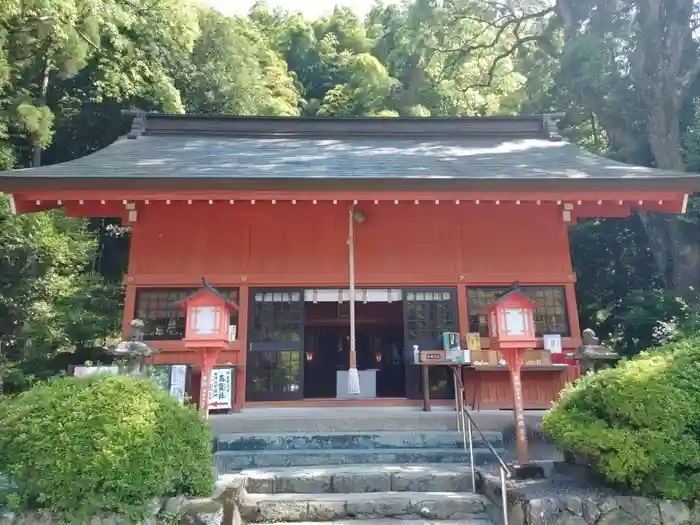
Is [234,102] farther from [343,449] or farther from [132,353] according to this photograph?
[343,449]

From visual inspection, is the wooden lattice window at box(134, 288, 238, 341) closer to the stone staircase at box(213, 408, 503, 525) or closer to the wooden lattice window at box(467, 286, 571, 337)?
the stone staircase at box(213, 408, 503, 525)

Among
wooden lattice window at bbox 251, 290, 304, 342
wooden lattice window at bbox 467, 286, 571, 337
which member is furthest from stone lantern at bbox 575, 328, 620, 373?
wooden lattice window at bbox 251, 290, 304, 342

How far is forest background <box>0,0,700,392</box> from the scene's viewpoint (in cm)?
1024

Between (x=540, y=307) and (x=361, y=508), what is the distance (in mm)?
4958

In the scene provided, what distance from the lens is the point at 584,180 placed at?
279 inches

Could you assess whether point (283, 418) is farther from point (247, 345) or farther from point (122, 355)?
point (122, 355)

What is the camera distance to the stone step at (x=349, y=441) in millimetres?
6129

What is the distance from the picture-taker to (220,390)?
739 centimetres

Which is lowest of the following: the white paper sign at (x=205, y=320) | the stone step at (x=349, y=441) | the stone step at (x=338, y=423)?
the stone step at (x=349, y=441)

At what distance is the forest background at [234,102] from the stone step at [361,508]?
5386mm

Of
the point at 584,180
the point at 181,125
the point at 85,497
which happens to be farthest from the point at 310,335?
the point at 85,497

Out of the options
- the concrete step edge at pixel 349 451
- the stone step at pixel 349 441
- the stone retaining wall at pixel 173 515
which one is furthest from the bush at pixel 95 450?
the stone step at pixel 349 441

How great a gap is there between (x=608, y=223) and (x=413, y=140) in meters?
4.97

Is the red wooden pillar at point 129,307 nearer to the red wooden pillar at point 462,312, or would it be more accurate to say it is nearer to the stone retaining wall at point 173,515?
the stone retaining wall at point 173,515
